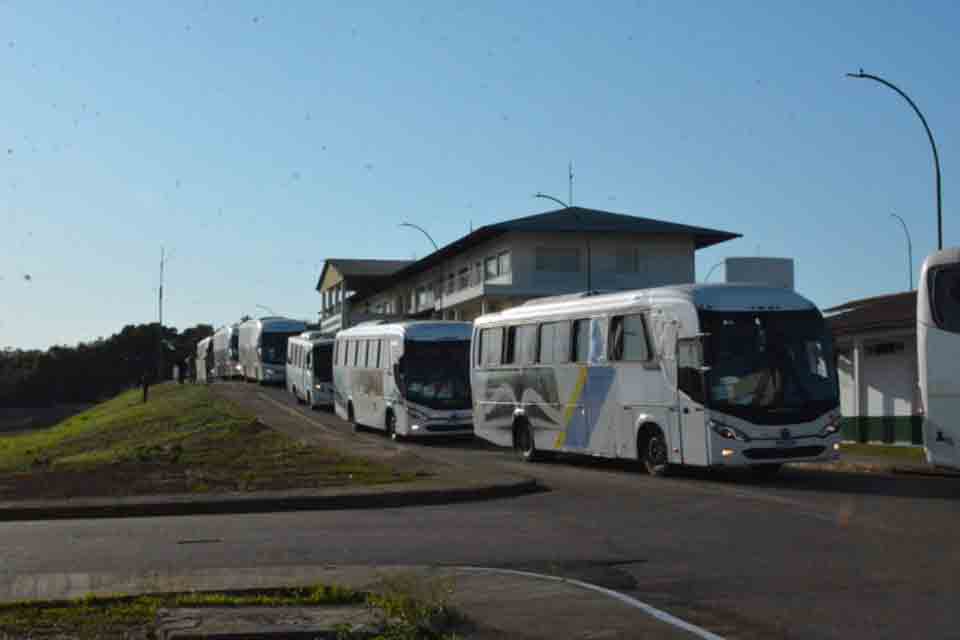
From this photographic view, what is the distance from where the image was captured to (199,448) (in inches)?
1201

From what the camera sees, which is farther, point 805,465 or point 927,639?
point 805,465

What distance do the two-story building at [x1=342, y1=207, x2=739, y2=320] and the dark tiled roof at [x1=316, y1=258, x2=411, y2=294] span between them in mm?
33287

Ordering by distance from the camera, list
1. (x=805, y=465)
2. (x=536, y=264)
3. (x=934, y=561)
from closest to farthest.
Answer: (x=934, y=561) → (x=805, y=465) → (x=536, y=264)

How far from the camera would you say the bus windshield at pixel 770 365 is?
20.7 metres

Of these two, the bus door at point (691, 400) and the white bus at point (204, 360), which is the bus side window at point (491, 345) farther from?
the white bus at point (204, 360)

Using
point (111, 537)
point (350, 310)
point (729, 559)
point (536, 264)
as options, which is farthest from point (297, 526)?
point (350, 310)

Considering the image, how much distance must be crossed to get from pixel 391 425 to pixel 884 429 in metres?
12.9

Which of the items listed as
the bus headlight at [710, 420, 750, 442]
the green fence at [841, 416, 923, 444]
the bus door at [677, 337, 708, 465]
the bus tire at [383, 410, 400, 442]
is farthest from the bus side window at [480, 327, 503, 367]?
the green fence at [841, 416, 923, 444]

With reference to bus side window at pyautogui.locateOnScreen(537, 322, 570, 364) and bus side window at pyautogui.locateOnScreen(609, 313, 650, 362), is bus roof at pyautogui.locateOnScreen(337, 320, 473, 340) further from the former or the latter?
bus side window at pyautogui.locateOnScreen(609, 313, 650, 362)

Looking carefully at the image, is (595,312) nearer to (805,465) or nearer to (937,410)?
(805,465)

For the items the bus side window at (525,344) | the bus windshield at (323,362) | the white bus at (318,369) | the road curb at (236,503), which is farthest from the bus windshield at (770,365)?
the bus windshield at (323,362)

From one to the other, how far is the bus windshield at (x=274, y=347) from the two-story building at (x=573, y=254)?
9791 mm

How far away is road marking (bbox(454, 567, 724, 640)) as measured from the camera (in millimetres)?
8789

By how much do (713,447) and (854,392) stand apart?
54.1 ft
